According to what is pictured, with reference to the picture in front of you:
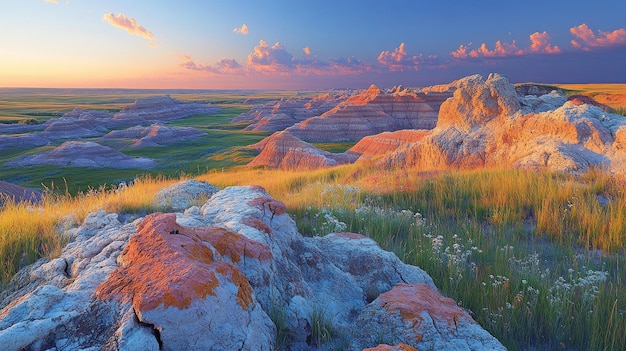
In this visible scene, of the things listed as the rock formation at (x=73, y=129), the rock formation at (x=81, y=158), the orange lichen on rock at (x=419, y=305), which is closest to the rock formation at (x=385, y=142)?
the rock formation at (x=81, y=158)

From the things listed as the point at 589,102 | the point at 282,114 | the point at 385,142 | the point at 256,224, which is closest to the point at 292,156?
the point at 385,142

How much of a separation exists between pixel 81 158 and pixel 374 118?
50185 mm

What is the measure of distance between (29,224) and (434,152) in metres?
12.3

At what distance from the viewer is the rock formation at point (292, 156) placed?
→ 40.9 meters

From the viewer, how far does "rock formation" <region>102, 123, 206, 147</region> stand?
65.6 meters

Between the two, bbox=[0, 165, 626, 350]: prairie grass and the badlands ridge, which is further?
the badlands ridge

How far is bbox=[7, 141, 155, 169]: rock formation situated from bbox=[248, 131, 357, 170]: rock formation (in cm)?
1511

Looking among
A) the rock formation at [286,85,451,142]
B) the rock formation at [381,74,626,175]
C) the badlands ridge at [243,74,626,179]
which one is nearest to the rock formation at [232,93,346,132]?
the rock formation at [286,85,451,142]

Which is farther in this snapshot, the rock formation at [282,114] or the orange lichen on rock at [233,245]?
the rock formation at [282,114]

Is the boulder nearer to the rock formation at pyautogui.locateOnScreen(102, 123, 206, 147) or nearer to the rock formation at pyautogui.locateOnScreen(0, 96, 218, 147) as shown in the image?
the rock formation at pyautogui.locateOnScreen(102, 123, 206, 147)

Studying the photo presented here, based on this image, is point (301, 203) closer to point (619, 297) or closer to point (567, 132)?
point (619, 297)

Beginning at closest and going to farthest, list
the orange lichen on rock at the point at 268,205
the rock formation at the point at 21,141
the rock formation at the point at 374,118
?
the orange lichen on rock at the point at 268,205
the rock formation at the point at 21,141
the rock formation at the point at 374,118

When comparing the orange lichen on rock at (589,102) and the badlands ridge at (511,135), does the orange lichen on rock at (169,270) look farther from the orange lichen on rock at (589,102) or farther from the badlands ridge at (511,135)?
the orange lichen on rock at (589,102)

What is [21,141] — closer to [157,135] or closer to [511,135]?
[157,135]
